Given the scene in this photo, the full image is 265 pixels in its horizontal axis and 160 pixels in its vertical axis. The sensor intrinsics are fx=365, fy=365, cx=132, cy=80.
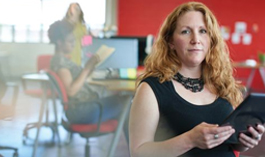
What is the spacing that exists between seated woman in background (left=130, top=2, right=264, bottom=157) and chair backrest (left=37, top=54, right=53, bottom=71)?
39.5 inches

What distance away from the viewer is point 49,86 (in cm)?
200

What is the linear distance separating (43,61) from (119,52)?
563 millimetres

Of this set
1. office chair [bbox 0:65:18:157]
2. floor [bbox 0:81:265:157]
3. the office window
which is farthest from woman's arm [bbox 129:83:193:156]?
the office window

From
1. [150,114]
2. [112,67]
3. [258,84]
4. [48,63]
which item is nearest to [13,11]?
[48,63]

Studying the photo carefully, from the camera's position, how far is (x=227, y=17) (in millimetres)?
5934

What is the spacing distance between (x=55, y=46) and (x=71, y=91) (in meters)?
0.30

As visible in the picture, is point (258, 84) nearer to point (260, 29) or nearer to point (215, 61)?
point (260, 29)

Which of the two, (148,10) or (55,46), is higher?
(148,10)

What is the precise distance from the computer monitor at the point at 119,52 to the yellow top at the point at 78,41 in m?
0.18

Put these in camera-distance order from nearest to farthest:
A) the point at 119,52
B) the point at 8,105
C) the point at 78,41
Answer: the point at 8,105
the point at 78,41
the point at 119,52

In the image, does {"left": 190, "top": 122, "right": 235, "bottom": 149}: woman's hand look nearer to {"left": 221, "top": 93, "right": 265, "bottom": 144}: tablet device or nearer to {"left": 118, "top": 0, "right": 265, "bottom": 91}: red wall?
{"left": 221, "top": 93, "right": 265, "bottom": 144}: tablet device

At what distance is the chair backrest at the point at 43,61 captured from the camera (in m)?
1.89

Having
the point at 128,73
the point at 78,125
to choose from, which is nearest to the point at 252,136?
the point at 78,125

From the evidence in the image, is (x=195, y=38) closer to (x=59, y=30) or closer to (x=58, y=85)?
(x=59, y=30)
